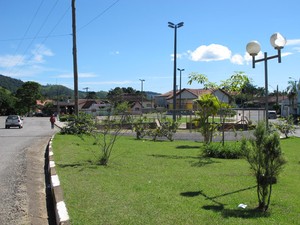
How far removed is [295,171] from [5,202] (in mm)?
6638

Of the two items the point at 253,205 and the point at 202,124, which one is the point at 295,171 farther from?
the point at 202,124

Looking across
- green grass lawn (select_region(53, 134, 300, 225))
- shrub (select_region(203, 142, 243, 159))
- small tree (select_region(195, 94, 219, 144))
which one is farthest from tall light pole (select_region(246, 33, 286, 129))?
small tree (select_region(195, 94, 219, 144))

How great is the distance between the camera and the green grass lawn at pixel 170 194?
533cm

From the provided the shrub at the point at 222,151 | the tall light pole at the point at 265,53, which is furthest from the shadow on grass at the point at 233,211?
the shrub at the point at 222,151

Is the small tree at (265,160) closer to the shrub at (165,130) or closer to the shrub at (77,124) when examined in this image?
the shrub at (165,130)

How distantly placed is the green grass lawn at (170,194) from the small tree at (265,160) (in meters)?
0.28

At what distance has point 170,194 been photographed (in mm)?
6695

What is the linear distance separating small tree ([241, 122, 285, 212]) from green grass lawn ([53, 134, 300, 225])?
28cm

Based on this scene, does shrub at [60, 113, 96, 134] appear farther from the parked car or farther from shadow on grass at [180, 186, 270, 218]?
the parked car

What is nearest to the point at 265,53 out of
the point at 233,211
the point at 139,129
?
the point at 233,211

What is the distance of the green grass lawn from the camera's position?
17.5ft

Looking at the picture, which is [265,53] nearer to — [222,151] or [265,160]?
[222,151]

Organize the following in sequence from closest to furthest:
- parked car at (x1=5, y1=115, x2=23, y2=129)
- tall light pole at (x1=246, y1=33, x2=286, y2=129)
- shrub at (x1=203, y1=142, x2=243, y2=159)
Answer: tall light pole at (x1=246, y1=33, x2=286, y2=129) < shrub at (x1=203, y1=142, x2=243, y2=159) < parked car at (x1=5, y1=115, x2=23, y2=129)

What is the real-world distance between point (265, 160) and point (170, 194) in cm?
179
